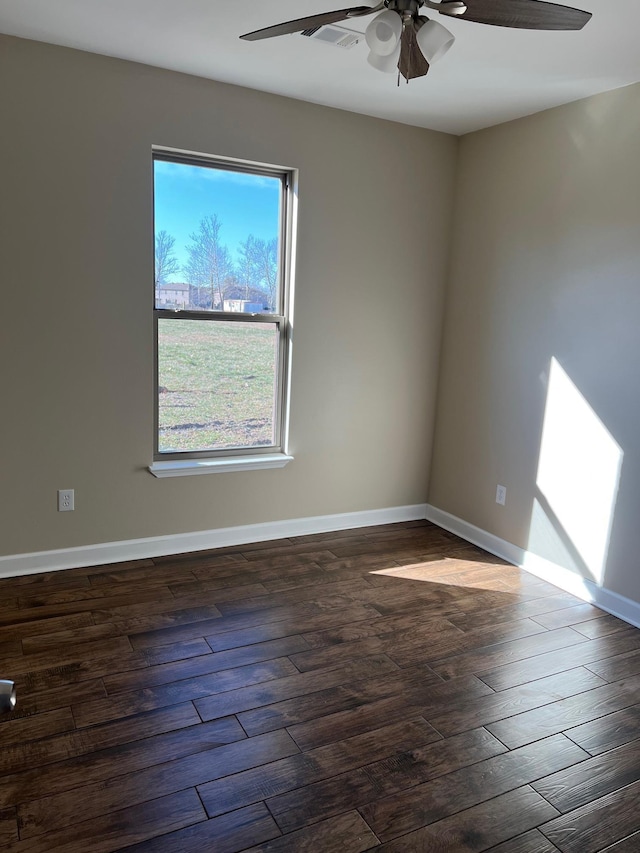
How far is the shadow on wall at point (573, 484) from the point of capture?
315 centimetres

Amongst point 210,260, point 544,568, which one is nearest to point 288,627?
point 544,568

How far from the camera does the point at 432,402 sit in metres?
4.30

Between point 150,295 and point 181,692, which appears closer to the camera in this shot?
point 181,692

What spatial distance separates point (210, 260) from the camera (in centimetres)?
347

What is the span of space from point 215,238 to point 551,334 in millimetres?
1901

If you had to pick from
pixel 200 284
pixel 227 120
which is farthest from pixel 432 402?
pixel 227 120

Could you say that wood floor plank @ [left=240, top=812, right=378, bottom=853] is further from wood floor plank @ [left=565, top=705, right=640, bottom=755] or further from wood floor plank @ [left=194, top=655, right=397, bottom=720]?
wood floor plank @ [left=565, top=705, right=640, bottom=755]

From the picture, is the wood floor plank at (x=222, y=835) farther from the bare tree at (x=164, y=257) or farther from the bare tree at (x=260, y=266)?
the bare tree at (x=260, y=266)

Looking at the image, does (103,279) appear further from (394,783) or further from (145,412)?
(394,783)

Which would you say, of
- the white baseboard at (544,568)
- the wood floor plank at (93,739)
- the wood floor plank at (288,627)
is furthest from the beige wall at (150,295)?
the wood floor plank at (93,739)

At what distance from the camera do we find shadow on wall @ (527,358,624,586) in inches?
124

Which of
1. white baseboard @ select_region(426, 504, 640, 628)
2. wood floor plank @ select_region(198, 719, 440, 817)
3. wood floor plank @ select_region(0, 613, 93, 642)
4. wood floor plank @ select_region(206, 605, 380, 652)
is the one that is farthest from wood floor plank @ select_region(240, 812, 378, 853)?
white baseboard @ select_region(426, 504, 640, 628)

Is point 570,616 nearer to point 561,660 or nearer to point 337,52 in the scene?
point 561,660

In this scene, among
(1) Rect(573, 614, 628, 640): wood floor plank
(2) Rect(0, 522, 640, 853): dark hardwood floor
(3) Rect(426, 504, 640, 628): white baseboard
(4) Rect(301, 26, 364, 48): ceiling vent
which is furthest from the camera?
(3) Rect(426, 504, 640, 628): white baseboard
